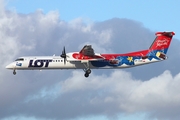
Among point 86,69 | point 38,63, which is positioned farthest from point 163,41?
point 38,63

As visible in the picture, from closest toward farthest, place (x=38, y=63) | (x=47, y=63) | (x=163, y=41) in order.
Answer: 1. (x=38, y=63)
2. (x=47, y=63)
3. (x=163, y=41)

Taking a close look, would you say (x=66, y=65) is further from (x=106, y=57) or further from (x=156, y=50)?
(x=156, y=50)

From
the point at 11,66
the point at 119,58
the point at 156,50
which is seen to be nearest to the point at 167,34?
the point at 156,50

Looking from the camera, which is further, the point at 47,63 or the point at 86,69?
the point at 86,69

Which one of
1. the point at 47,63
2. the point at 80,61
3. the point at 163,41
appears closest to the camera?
the point at 80,61

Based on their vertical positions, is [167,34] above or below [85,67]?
above

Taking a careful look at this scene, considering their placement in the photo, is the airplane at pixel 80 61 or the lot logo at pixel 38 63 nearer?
the airplane at pixel 80 61

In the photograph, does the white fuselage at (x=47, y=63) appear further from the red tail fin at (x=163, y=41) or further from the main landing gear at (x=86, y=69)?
the red tail fin at (x=163, y=41)

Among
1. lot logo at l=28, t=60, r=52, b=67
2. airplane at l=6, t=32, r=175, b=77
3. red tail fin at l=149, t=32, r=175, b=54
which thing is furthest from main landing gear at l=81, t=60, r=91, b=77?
red tail fin at l=149, t=32, r=175, b=54

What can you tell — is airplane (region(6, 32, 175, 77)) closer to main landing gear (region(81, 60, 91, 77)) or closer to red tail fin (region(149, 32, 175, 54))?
main landing gear (region(81, 60, 91, 77))

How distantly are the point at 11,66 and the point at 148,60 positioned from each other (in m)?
21.1

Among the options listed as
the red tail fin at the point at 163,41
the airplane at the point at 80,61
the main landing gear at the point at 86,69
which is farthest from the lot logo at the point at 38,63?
the red tail fin at the point at 163,41

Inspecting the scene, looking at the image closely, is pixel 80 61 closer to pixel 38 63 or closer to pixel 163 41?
pixel 38 63

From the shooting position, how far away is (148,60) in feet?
224
